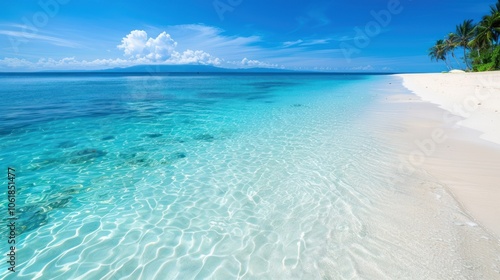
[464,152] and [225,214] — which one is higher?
[464,152]

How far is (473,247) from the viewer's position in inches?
151

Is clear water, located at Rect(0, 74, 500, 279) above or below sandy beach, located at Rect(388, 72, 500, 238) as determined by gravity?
below

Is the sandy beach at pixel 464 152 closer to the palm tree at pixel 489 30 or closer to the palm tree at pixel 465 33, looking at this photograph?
the palm tree at pixel 489 30

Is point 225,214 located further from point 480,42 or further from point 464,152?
point 480,42

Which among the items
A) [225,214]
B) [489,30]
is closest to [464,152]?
[225,214]

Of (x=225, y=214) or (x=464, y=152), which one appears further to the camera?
(x=464, y=152)

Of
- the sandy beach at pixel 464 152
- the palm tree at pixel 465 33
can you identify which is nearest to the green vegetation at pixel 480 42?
the palm tree at pixel 465 33

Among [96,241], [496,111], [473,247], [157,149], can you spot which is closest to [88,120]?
[157,149]

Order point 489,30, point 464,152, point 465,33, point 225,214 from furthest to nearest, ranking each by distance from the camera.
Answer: point 465,33 → point 489,30 → point 464,152 → point 225,214

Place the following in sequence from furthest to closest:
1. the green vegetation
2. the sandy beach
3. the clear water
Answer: the green vegetation
the sandy beach
the clear water

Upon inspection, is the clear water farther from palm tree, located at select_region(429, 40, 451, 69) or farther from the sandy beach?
palm tree, located at select_region(429, 40, 451, 69)

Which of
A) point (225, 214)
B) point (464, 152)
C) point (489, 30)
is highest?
point (489, 30)

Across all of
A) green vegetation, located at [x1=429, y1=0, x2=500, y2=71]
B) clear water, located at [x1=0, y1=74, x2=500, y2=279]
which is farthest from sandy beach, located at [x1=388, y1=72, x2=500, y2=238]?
green vegetation, located at [x1=429, y1=0, x2=500, y2=71]

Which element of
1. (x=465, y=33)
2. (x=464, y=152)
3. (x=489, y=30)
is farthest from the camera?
(x=465, y=33)
